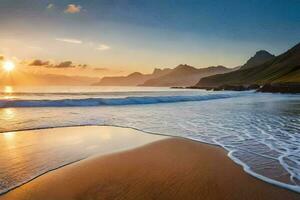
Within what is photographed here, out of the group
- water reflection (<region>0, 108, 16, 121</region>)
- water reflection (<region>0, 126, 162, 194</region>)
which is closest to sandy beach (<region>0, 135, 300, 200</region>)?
water reflection (<region>0, 126, 162, 194</region>)

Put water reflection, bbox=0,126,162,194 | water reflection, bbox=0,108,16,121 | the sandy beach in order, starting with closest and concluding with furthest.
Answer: the sandy beach
water reflection, bbox=0,126,162,194
water reflection, bbox=0,108,16,121

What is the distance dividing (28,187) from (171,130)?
7.02m

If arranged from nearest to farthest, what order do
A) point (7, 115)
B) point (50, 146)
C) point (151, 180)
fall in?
point (151, 180) < point (50, 146) < point (7, 115)

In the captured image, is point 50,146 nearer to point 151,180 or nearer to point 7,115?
point 151,180

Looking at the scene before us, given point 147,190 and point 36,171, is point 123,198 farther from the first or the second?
point 36,171

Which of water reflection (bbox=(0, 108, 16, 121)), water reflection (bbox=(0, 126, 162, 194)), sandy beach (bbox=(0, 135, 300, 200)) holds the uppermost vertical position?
water reflection (bbox=(0, 108, 16, 121))

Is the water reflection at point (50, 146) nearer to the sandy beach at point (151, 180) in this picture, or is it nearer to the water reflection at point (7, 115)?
the sandy beach at point (151, 180)

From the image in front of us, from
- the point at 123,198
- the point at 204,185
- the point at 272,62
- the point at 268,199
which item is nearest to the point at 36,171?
the point at 123,198

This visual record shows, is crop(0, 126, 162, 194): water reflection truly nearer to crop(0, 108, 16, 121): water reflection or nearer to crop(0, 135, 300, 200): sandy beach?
crop(0, 135, 300, 200): sandy beach

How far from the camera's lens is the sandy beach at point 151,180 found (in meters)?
4.41

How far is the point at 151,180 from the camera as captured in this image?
510 centimetres

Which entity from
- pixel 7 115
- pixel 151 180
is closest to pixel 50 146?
pixel 151 180

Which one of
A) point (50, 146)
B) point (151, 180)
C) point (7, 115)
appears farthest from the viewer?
point (7, 115)

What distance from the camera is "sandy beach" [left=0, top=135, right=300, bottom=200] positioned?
4414mm
